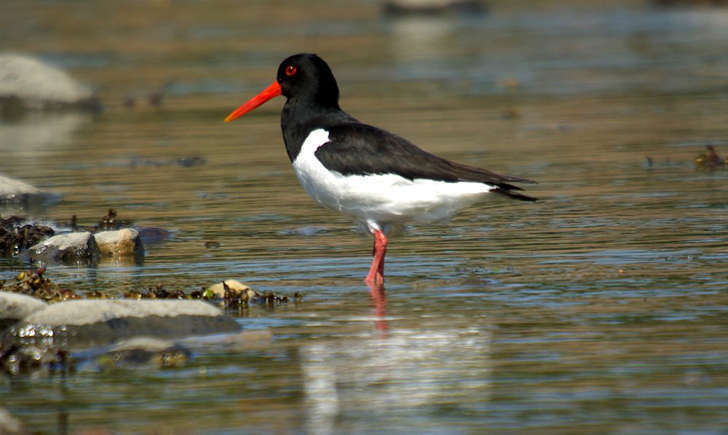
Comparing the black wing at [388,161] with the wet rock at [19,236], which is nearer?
the black wing at [388,161]

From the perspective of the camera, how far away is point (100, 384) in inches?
281

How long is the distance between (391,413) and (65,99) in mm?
19544

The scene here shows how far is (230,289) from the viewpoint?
912 centimetres

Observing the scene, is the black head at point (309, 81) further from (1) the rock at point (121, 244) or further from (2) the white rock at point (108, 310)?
(2) the white rock at point (108, 310)

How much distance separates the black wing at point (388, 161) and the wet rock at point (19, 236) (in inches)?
124

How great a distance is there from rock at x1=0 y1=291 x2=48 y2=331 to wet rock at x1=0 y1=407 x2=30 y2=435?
2.22 meters

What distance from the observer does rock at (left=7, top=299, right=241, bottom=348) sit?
26.5 ft

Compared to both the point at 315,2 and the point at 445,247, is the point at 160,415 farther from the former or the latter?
the point at 315,2

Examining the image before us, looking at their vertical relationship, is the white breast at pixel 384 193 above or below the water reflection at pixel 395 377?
above

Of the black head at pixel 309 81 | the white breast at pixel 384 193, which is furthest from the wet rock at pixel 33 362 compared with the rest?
the black head at pixel 309 81

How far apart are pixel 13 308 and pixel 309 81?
3.43m

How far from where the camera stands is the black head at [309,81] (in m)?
10.9

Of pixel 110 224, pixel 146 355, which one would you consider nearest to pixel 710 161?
pixel 110 224

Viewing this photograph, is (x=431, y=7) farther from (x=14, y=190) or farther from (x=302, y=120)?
(x=302, y=120)
